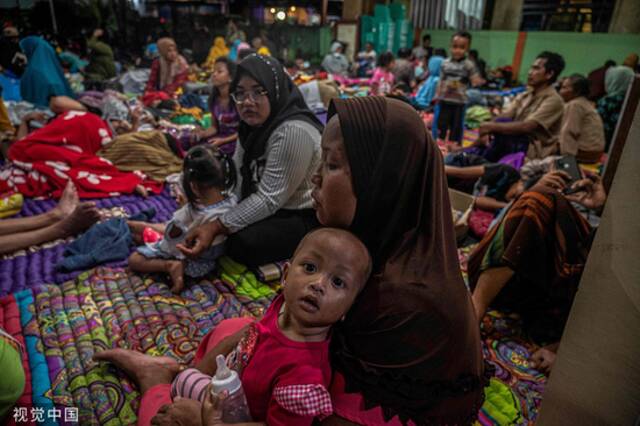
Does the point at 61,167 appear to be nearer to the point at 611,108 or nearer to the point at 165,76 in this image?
the point at 165,76

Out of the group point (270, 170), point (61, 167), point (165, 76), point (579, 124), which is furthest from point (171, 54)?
point (579, 124)

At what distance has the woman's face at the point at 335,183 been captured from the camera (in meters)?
1.08

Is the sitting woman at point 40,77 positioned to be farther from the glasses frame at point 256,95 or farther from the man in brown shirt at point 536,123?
the man in brown shirt at point 536,123

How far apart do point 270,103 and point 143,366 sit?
4.96ft

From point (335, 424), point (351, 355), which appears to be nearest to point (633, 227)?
point (351, 355)

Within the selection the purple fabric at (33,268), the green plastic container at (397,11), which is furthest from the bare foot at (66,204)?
the green plastic container at (397,11)

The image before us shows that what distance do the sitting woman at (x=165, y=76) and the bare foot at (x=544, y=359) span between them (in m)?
5.55

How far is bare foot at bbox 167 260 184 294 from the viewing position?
2.30m

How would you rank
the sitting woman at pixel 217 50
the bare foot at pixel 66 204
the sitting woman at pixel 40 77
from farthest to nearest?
1. the sitting woman at pixel 217 50
2. the sitting woman at pixel 40 77
3. the bare foot at pixel 66 204

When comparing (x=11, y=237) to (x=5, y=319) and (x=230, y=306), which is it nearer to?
(x=5, y=319)

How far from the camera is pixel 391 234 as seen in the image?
1.06 metres

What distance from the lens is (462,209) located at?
3.28 meters

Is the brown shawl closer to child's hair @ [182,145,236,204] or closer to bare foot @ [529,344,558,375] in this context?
bare foot @ [529,344,558,375]

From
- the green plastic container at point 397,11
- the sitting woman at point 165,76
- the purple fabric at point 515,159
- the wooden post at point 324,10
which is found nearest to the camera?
the purple fabric at point 515,159
